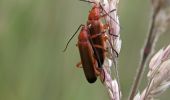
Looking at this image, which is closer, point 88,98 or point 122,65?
point 88,98

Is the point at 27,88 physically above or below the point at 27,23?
below

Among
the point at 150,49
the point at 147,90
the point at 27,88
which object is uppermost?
the point at 150,49

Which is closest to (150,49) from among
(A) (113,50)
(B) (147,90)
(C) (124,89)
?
(B) (147,90)

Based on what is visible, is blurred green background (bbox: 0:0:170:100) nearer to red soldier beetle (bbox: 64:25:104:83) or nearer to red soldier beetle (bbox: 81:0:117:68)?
red soldier beetle (bbox: 81:0:117:68)

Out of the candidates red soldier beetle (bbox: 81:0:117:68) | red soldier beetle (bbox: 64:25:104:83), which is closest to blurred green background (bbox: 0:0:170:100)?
red soldier beetle (bbox: 81:0:117:68)

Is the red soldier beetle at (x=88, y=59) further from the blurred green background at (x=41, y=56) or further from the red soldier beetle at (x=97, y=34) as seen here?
the blurred green background at (x=41, y=56)

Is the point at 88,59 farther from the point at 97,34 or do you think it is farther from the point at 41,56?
the point at 41,56

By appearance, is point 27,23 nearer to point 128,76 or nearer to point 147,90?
point 128,76

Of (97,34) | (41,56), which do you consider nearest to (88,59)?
(97,34)
